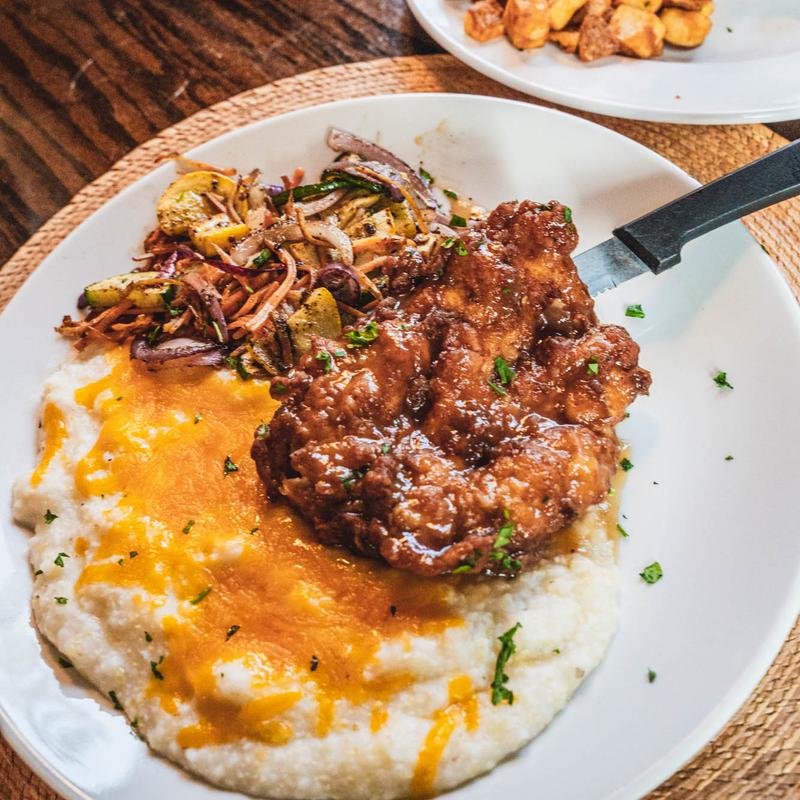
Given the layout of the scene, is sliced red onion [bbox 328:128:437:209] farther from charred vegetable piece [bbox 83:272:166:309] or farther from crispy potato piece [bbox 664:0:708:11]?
crispy potato piece [bbox 664:0:708:11]

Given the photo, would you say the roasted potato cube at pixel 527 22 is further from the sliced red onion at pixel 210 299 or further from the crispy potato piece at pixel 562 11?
the sliced red onion at pixel 210 299

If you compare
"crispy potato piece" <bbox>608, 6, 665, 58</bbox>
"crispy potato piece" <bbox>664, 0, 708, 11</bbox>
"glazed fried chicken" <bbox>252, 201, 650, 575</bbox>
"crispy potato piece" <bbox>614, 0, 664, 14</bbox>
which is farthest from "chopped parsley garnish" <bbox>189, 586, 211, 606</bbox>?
"crispy potato piece" <bbox>664, 0, 708, 11</bbox>

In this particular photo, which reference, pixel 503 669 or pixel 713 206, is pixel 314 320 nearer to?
pixel 503 669

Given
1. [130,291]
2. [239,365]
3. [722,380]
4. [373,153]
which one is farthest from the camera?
[373,153]

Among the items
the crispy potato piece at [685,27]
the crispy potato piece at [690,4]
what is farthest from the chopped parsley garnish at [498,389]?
the crispy potato piece at [690,4]

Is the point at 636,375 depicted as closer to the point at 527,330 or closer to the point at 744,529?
the point at 527,330

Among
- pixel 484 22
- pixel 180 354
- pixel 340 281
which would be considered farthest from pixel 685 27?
pixel 180 354
